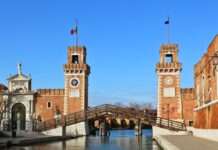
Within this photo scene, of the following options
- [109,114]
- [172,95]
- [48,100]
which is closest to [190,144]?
[109,114]

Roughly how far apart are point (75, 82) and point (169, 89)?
11610 mm

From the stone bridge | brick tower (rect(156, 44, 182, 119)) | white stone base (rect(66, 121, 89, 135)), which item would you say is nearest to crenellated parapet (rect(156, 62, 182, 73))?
brick tower (rect(156, 44, 182, 119))

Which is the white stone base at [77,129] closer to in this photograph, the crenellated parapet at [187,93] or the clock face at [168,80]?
the clock face at [168,80]

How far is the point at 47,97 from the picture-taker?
2116 inches

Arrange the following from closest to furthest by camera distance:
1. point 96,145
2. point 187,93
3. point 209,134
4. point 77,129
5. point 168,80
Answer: point 209,134 → point 96,145 → point 77,129 → point 168,80 → point 187,93

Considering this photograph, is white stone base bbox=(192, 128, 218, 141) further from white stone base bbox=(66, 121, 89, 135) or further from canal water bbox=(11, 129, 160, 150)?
white stone base bbox=(66, 121, 89, 135)

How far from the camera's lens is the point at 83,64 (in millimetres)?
52375

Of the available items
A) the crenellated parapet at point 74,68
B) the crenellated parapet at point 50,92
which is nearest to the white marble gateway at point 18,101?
the crenellated parapet at point 50,92

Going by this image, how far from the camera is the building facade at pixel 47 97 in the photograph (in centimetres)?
5191

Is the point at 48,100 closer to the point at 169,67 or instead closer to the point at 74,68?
the point at 74,68

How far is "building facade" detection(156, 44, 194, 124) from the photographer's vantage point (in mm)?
49344

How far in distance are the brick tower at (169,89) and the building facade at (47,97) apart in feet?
30.8

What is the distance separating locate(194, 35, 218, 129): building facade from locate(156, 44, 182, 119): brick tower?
12.2 m

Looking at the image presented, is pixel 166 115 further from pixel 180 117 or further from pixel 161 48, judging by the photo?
pixel 161 48
